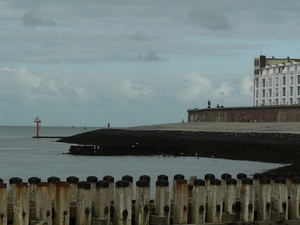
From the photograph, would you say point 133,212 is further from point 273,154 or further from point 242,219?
point 273,154

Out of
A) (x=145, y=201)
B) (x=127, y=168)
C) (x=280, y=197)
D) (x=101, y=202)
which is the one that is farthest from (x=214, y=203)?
(x=127, y=168)

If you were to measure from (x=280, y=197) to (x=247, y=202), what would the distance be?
0.80m

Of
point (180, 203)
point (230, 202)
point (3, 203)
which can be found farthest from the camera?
point (230, 202)

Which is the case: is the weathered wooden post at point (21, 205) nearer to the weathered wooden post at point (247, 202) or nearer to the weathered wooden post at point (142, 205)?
the weathered wooden post at point (142, 205)

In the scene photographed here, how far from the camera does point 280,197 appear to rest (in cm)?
1452

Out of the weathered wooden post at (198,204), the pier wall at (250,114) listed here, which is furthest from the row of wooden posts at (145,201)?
the pier wall at (250,114)

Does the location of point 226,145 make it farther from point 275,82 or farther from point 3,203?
point 275,82

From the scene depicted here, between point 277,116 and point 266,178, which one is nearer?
point 266,178

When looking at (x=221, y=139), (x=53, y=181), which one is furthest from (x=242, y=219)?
(x=221, y=139)

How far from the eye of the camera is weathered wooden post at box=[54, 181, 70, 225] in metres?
12.4

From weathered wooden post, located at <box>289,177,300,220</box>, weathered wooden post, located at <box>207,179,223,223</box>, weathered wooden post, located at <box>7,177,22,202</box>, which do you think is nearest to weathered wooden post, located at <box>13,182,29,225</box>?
weathered wooden post, located at <box>7,177,22,202</box>

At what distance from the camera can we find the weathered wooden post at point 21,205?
12102 millimetres

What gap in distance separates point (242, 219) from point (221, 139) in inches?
2226

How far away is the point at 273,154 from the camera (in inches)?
2242
